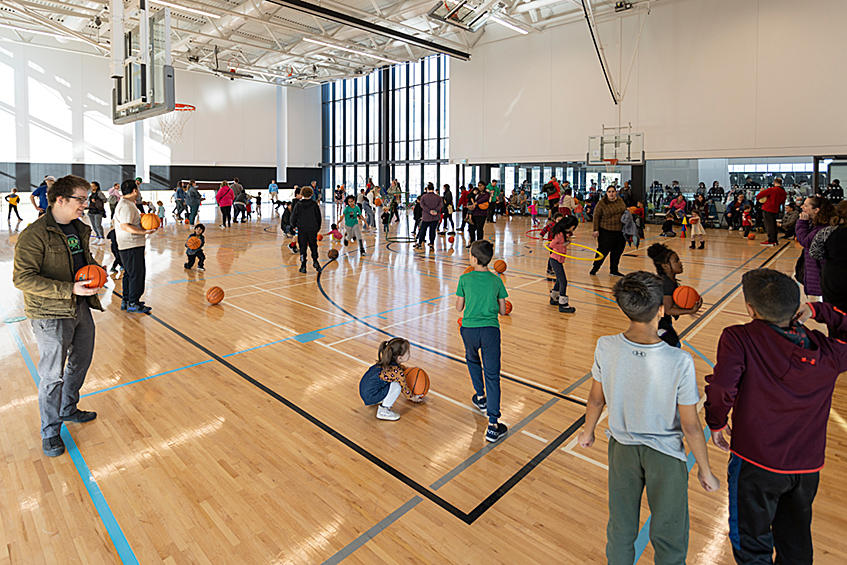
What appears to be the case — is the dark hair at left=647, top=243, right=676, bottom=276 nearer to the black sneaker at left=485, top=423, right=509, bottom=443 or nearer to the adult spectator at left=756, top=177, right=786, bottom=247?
the black sneaker at left=485, top=423, right=509, bottom=443

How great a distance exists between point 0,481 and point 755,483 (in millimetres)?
4697

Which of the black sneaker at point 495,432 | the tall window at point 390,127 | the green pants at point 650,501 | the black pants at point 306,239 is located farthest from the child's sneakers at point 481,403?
the tall window at point 390,127

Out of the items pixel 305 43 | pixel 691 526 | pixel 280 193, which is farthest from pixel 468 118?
pixel 691 526

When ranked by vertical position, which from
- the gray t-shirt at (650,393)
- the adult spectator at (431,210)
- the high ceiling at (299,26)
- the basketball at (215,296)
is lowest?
the basketball at (215,296)

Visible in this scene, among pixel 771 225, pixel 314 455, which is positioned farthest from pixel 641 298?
pixel 771 225

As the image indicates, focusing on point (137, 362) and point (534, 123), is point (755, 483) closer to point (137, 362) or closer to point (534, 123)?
point (137, 362)

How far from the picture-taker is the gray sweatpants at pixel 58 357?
3881 millimetres

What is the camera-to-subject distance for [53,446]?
3.97 meters

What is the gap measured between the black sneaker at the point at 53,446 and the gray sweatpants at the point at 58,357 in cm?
4

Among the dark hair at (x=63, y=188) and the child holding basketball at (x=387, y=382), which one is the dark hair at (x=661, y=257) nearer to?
the child holding basketball at (x=387, y=382)

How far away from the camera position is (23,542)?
118 inches

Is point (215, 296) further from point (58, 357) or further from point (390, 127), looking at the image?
point (390, 127)

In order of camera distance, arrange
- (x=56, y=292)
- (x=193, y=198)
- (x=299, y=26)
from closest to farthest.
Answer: (x=56, y=292) < (x=193, y=198) < (x=299, y=26)

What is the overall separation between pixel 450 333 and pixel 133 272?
5.13m
